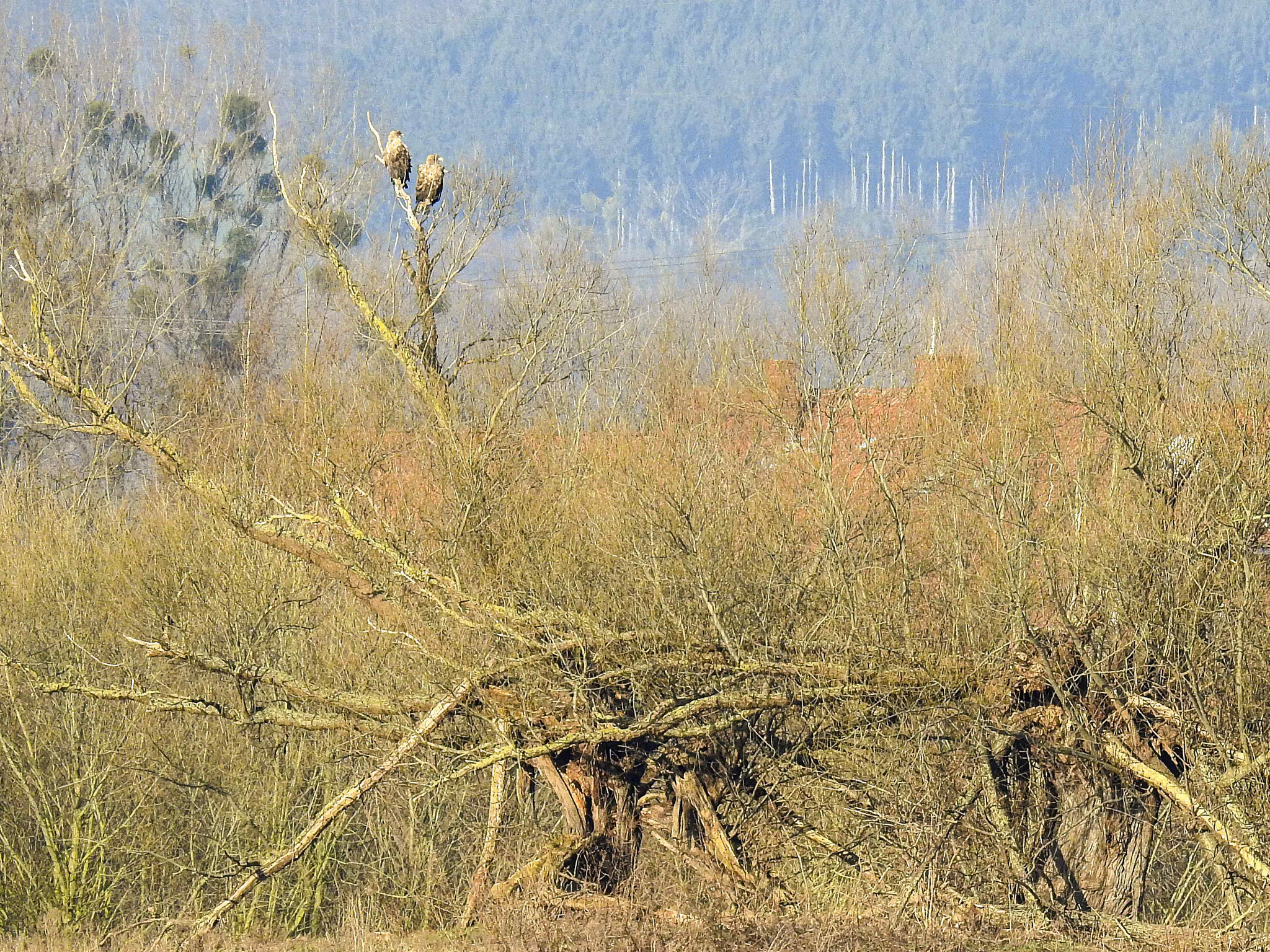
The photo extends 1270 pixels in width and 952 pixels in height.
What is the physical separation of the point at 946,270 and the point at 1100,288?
740 cm

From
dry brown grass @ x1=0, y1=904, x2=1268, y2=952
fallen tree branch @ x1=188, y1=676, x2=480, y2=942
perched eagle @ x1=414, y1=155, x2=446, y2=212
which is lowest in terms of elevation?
dry brown grass @ x1=0, y1=904, x2=1268, y2=952

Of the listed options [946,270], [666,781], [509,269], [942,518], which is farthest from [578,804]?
[509,269]

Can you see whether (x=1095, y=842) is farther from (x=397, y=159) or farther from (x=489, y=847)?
(x=397, y=159)

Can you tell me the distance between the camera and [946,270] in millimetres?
19297

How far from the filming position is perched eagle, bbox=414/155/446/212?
12109mm

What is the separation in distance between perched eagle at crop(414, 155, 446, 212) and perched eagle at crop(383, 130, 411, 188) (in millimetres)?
120

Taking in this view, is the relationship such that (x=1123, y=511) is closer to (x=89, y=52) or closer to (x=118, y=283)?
(x=118, y=283)

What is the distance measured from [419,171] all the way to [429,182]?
1.01 ft

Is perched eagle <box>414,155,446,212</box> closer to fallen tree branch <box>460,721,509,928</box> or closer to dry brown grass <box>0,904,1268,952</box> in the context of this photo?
fallen tree branch <box>460,721,509,928</box>

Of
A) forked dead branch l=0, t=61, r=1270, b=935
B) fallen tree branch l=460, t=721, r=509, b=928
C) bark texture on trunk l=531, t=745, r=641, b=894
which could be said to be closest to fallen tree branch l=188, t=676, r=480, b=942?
forked dead branch l=0, t=61, r=1270, b=935

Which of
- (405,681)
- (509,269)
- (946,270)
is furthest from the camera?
(509,269)

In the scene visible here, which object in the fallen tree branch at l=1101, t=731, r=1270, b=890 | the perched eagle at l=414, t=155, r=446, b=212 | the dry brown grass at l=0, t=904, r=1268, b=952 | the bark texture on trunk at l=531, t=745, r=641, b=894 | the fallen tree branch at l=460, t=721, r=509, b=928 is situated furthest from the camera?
the perched eagle at l=414, t=155, r=446, b=212

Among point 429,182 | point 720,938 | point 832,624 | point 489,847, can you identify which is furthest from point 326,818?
point 429,182

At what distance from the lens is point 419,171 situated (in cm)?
1241
